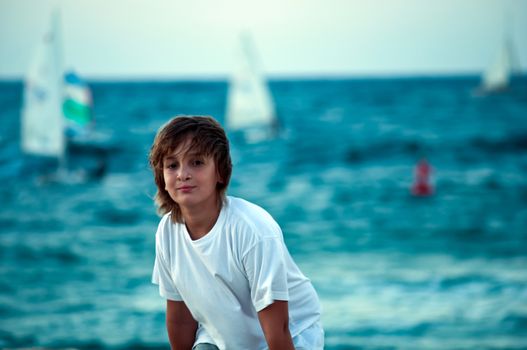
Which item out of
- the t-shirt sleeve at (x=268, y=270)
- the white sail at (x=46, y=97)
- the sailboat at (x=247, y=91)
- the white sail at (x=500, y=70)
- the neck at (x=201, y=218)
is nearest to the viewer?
the t-shirt sleeve at (x=268, y=270)

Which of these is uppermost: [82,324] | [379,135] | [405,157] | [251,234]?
[379,135]

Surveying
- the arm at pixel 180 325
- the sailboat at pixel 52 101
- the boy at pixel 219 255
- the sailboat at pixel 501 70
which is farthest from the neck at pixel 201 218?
the sailboat at pixel 501 70

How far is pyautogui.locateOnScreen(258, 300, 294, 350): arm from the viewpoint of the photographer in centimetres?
204

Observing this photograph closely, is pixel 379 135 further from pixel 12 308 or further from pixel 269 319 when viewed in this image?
pixel 269 319

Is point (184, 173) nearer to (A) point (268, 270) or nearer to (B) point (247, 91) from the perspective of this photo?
(A) point (268, 270)

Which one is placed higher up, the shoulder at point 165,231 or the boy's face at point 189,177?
the boy's face at point 189,177

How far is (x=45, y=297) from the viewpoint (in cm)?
892

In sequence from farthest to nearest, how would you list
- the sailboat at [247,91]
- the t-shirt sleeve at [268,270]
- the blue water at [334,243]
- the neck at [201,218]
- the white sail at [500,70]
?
the white sail at [500,70] → the sailboat at [247,91] → the blue water at [334,243] → the neck at [201,218] → the t-shirt sleeve at [268,270]

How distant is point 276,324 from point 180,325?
17.1 inches

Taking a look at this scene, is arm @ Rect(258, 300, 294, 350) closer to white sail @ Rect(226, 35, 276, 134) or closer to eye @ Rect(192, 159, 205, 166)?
eye @ Rect(192, 159, 205, 166)

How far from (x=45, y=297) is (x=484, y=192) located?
13124 mm

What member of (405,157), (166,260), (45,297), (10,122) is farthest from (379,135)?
(166,260)

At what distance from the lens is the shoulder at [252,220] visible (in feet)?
6.68

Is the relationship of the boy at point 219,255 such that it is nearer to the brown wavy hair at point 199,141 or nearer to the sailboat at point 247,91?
the brown wavy hair at point 199,141
